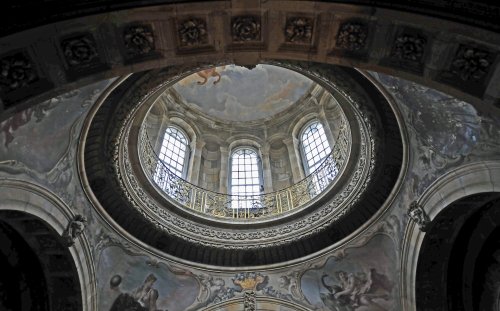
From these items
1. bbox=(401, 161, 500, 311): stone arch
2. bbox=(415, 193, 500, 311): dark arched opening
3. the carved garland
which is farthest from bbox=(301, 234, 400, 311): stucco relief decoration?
the carved garland

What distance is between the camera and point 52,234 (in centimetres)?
1016

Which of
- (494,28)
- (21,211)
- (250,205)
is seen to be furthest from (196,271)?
(494,28)

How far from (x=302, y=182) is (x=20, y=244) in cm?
896

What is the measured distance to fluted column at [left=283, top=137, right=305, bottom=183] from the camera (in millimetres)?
16906

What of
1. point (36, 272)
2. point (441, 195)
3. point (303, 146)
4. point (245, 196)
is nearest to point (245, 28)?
point (441, 195)

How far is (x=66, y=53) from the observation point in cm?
609

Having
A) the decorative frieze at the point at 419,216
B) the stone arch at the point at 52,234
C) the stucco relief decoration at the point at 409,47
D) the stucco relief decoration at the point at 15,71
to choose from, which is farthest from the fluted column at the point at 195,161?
the stucco relief decoration at the point at 409,47

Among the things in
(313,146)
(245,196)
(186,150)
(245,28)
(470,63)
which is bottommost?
(470,63)

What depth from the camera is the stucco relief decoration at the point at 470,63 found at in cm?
594

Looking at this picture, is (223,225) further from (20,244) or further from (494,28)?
(494,28)

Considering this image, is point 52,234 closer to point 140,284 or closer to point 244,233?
point 140,284

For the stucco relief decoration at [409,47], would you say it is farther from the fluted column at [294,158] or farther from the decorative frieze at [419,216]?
the fluted column at [294,158]

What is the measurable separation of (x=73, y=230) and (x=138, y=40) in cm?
568

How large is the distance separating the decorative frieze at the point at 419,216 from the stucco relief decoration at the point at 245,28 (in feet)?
19.8
